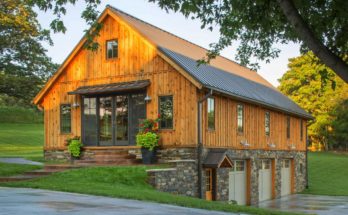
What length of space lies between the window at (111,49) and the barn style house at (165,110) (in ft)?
0.15

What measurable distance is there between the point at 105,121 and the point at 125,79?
225 centimetres

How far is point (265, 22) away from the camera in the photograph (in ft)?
40.4

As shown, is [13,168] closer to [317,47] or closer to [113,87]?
[113,87]

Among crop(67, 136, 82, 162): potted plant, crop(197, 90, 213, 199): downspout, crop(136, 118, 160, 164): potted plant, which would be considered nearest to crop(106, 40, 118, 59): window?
crop(136, 118, 160, 164): potted plant

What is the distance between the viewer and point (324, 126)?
185 ft

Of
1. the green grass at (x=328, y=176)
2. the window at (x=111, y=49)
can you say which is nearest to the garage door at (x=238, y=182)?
the window at (x=111, y=49)

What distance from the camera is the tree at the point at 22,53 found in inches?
1013

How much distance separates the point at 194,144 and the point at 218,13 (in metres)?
7.99

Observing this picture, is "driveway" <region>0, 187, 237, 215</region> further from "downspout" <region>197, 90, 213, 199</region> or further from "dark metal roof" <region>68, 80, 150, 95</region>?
"dark metal roof" <region>68, 80, 150, 95</region>

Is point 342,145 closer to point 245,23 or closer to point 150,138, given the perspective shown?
point 150,138

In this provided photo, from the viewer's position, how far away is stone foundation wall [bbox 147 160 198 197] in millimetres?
17062

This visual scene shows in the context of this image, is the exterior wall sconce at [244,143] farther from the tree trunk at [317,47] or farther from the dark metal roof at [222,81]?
the tree trunk at [317,47]

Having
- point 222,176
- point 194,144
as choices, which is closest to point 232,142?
point 222,176

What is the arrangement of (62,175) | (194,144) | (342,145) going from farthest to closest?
(342,145)
(194,144)
(62,175)
